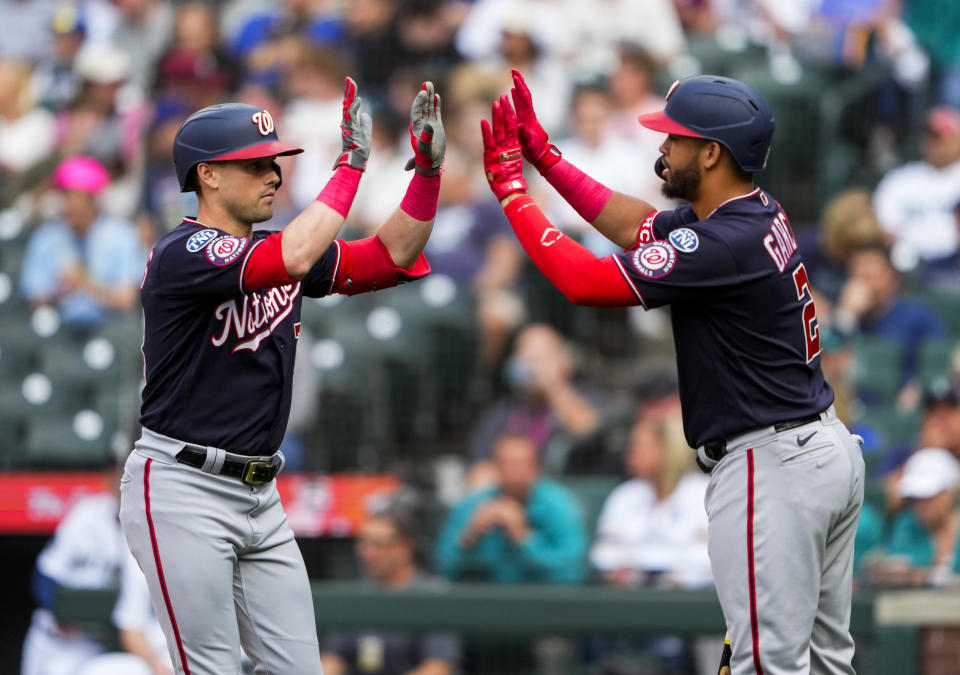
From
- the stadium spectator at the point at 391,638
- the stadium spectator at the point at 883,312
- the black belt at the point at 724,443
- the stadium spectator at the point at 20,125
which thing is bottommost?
the stadium spectator at the point at 391,638

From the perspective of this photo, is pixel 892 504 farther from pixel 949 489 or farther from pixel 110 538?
pixel 110 538

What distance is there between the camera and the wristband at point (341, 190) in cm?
315

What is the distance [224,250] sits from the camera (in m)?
3.04

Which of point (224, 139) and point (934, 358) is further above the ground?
point (224, 139)

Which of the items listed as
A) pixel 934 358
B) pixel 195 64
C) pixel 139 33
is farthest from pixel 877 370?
pixel 139 33

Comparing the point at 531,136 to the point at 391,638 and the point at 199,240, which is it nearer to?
the point at 199,240

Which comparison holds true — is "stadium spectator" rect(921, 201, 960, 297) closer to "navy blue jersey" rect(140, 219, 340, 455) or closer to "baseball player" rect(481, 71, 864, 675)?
"baseball player" rect(481, 71, 864, 675)

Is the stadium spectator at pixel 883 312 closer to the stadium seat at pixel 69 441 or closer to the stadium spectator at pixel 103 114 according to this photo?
the stadium seat at pixel 69 441

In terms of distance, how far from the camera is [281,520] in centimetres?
326

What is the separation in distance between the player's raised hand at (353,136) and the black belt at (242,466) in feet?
2.44

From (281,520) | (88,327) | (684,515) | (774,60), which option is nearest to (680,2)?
(774,60)

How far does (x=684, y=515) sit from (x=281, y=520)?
280cm

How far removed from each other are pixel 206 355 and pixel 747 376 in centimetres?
128

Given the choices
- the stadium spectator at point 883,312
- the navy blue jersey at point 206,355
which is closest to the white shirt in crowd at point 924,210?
the stadium spectator at point 883,312
